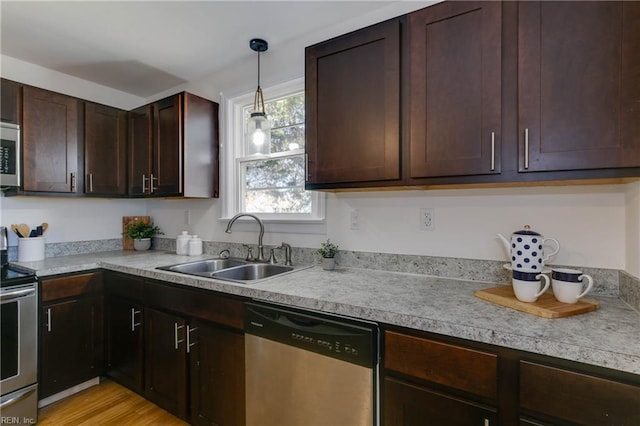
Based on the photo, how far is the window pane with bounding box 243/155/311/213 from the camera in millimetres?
2340

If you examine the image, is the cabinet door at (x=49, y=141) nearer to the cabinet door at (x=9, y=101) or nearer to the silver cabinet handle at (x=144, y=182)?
the cabinet door at (x=9, y=101)

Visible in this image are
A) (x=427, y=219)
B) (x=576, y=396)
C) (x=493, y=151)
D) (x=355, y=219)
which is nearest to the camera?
(x=576, y=396)

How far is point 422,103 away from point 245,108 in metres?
1.65

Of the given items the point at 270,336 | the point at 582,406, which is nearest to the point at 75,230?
the point at 270,336

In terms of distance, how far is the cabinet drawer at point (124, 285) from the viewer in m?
2.10

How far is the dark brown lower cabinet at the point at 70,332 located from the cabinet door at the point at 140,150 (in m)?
0.83

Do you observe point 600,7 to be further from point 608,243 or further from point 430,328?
point 430,328

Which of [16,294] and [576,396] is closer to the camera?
[576,396]

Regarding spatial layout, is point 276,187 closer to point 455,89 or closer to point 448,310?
point 455,89

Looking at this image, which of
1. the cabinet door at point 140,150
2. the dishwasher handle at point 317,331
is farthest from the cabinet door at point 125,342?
the dishwasher handle at point 317,331

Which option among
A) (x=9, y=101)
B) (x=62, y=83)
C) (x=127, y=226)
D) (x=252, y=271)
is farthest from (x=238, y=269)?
(x=62, y=83)

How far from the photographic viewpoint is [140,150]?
9.06 ft

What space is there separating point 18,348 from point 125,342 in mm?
559

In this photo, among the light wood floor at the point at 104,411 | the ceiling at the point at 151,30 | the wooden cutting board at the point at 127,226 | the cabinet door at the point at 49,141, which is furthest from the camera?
the wooden cutting board at the point at 127,226
